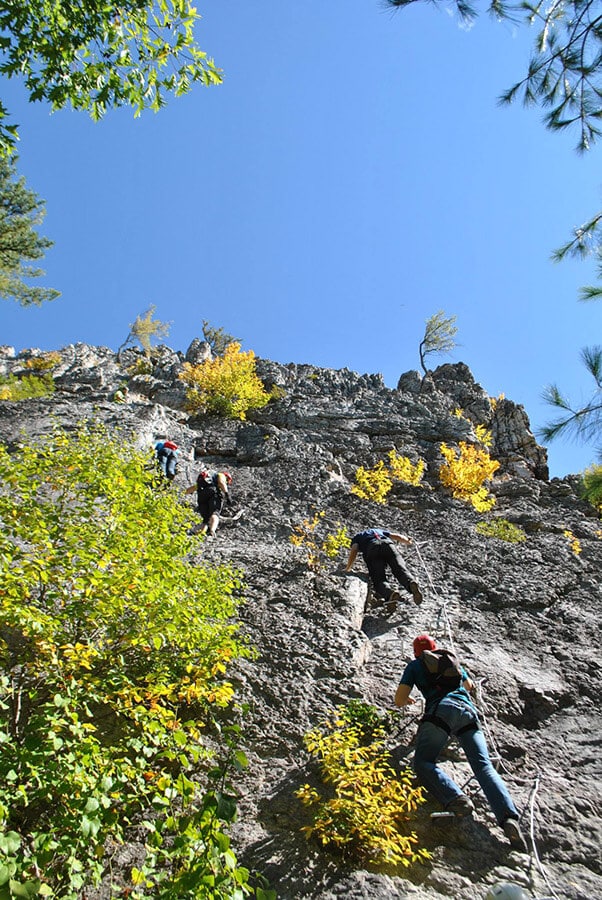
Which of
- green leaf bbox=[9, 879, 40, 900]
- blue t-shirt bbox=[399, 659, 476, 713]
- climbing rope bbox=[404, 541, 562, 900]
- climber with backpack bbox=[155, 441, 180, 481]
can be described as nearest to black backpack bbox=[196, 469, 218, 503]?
climber with backpack bbox=[155, 441, 180, 481]

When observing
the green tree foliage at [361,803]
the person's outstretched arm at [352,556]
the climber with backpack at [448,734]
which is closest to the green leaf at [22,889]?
the green tree foliage at [361,803]

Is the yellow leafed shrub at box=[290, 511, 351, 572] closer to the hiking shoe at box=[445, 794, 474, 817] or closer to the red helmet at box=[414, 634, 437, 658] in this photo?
the red helmet at box=[414, 634, 437, 658]

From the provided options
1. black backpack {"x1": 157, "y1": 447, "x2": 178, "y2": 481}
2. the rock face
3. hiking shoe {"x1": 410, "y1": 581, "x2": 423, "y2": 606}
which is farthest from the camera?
black backpack {"x1": 157, "y1": 447, "x2": 178, "y2": 481}

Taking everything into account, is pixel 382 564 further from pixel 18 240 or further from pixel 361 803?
pixel 18 240

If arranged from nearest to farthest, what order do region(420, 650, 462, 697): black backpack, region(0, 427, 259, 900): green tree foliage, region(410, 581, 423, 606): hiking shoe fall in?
region(0, 427, 259, 900): green tree foliage, region(420, 650, 462, 697): black backpack, region(410, 581, 423, 606): hiking shoe

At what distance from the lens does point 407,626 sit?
7.37 metres

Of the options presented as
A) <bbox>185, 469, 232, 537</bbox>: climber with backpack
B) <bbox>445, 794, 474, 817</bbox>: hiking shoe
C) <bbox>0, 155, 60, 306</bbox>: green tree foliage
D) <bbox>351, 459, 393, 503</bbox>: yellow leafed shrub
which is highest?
<bbox>0, 155, 60, 306</bbox>: green tree foliage

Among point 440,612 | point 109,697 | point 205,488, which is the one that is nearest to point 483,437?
point 205,488

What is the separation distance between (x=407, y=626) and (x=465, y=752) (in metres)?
2.70

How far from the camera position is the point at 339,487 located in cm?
1258

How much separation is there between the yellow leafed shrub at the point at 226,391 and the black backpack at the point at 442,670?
42.1 feet

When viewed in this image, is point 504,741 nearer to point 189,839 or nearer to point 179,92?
point 189,839

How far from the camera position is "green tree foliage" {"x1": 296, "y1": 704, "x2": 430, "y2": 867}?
386cm

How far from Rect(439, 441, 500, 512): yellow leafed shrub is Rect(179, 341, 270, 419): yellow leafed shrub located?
21.9ft
